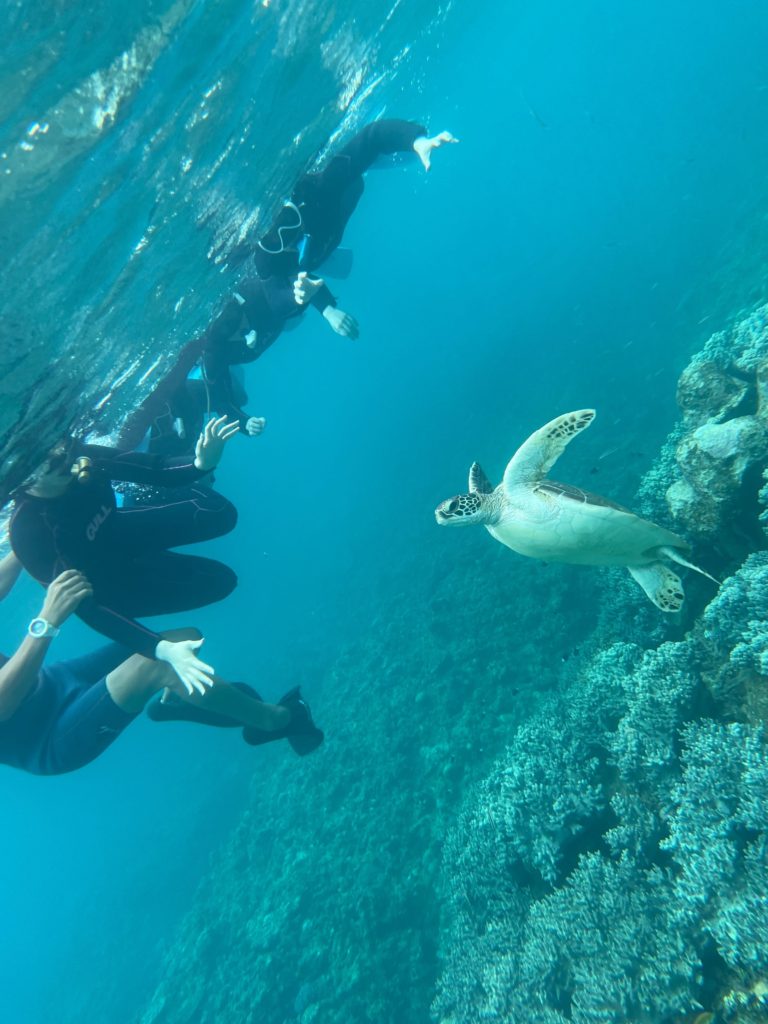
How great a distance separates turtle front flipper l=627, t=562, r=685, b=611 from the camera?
5.05 m

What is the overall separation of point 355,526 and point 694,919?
2974 centimetres

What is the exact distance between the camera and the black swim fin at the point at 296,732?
17.5 ft

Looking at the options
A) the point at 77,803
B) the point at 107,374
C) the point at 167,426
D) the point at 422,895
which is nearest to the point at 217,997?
the point at 422,895

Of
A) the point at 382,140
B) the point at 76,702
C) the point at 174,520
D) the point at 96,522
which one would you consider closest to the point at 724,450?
the point at 174,520

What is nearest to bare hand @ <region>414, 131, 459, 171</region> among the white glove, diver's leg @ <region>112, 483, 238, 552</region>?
diver's leg @ <region>112, 483, 238, 552</region>

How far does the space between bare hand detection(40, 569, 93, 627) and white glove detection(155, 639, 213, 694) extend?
0.69 metres

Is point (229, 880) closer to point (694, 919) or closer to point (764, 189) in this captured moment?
point (694, 919)

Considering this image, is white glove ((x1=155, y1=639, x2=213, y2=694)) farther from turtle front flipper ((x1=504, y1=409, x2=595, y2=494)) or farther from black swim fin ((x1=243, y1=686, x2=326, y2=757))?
turtle front flipper ((x1=504, y1=409, x2=595, y2=494))

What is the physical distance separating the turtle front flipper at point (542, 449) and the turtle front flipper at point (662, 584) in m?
1.57

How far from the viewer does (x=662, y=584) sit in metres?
5.13

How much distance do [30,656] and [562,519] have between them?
4260 millimetres

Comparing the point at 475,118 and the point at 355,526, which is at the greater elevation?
the point at 475,118

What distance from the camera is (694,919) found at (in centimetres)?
365

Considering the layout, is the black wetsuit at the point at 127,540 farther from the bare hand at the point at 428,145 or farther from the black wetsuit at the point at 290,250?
the bare hand at the point at 428,145
